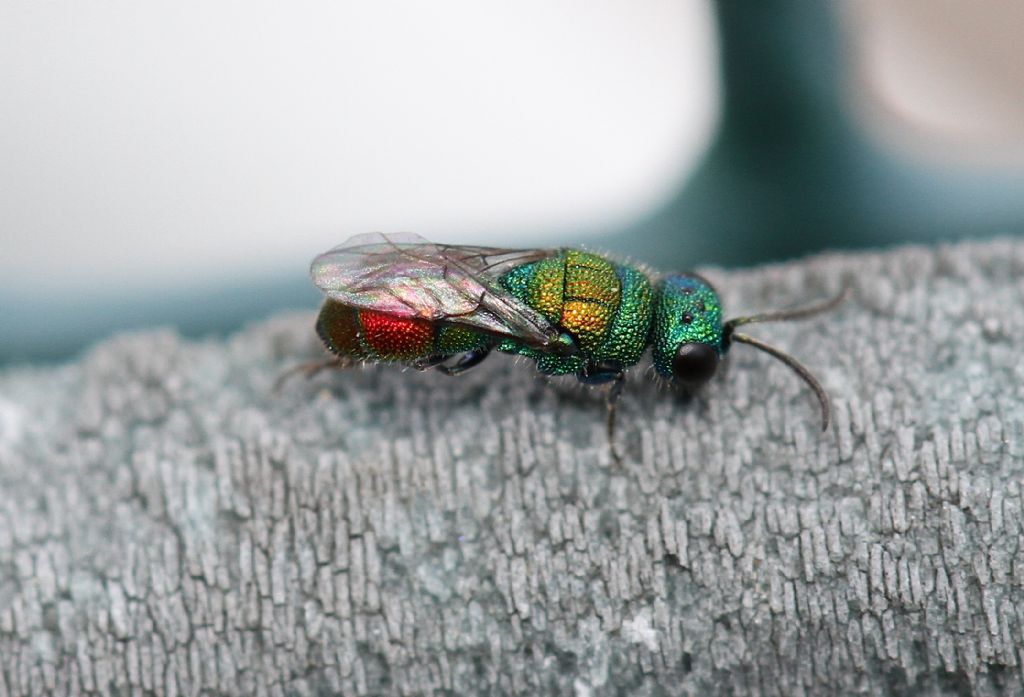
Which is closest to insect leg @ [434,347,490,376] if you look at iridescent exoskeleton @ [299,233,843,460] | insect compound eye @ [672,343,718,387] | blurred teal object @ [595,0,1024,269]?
iridescent exoskeleton @ [299,233,843,460]

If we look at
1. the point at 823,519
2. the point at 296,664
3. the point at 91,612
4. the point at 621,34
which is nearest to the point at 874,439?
the point at 823,519

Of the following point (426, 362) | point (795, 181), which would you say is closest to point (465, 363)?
point (426, 362)

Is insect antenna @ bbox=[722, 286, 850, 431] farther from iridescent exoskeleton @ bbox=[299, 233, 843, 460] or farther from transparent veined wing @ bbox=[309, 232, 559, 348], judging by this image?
transparent veined wing @ bbox=[309, 232, 559, 348]

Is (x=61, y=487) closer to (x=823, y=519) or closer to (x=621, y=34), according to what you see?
(x=823, y=519)

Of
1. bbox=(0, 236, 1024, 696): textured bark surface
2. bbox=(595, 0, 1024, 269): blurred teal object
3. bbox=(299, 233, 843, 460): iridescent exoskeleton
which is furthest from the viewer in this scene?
bbox=(595, 0, 1024, 269): blurred teal object

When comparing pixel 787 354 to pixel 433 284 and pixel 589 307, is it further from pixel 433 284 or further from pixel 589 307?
pixel 433 284

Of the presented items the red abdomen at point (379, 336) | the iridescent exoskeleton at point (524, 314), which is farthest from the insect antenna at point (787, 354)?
the red abdomen at point (379, 336)

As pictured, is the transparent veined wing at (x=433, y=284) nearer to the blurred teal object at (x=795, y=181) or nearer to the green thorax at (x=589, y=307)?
the green thorax at (x=589, y=307)

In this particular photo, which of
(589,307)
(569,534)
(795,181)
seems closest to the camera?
(569,534)
